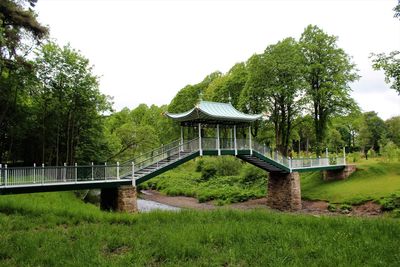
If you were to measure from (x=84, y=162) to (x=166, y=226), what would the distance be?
2020 cm

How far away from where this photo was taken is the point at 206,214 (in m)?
12.8

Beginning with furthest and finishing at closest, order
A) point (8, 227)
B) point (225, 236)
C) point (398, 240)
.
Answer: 1. point (8, 227)
2. point (225, 236)
3. point (398, 240)

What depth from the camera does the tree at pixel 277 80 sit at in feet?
98.6

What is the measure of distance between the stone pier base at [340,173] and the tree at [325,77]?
87.6 inches

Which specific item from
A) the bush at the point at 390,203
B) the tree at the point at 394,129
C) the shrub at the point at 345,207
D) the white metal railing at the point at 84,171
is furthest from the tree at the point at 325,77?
the tree at the point at 394,129

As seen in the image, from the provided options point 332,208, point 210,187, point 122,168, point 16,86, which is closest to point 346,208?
point 332,208

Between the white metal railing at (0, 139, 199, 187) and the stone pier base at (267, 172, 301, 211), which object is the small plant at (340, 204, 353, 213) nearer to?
the stone pier base at (267, 172, 301, 211)

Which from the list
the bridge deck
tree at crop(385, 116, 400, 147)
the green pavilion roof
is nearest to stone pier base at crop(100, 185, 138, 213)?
the bridge deck

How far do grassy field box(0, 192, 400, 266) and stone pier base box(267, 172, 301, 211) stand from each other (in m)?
16.4

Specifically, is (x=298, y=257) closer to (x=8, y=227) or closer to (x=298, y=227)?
(x=298, y=227)

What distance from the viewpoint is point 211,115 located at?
23109 mm

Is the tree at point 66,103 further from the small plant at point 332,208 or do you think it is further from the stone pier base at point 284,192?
the small plant at point 332,208

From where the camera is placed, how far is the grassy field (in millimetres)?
7383

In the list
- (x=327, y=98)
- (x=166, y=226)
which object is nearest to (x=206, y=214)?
(x=166, y=226)
